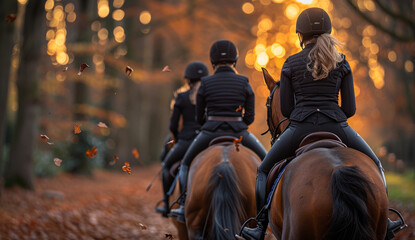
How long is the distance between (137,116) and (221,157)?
84.2 ft

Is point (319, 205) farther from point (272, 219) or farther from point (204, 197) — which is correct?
point (204, 197)

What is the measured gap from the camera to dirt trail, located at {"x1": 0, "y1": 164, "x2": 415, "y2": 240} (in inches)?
406

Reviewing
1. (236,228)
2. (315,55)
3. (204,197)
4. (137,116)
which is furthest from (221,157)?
(137,116)

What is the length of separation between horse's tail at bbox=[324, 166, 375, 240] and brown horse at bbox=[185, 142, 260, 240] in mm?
2005

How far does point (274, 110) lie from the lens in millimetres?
5832

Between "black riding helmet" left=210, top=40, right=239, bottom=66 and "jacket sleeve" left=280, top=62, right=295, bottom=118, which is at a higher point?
"black riding helmet" left=210, top=40, right=239, bottom=66

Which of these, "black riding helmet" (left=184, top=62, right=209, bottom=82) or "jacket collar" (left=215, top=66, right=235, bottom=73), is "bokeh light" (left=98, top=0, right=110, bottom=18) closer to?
"black riding helmet" (left=184, top=62, right=209, bottom=82)

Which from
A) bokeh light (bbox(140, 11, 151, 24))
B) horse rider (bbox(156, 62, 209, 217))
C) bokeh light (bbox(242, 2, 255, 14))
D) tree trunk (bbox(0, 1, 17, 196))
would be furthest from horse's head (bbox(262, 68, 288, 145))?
bokeh light (bbox(140, 11, 151, 24))

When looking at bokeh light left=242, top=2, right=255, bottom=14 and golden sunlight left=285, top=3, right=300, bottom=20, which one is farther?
bokeh light left=242, top=2, right=255, bottom=14

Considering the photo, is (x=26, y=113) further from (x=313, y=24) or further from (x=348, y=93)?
(x=348, y=93)

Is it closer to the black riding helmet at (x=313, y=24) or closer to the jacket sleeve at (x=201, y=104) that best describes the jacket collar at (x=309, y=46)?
the black riding helmet at (x=313, y=24)

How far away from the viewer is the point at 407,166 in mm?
26781

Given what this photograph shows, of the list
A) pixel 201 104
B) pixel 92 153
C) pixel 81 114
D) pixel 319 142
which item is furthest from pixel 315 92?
pixel 81 114

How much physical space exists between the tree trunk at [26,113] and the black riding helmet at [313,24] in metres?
12.1
